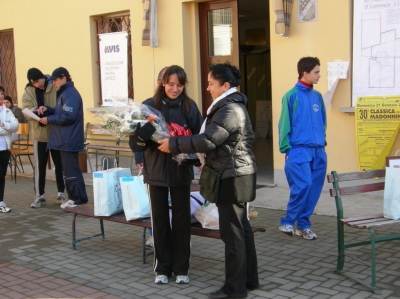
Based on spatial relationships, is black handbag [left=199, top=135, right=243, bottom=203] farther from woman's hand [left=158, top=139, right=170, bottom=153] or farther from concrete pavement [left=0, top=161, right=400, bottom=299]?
concrete pavement [left=0, top=161, right=400, bottom=299]

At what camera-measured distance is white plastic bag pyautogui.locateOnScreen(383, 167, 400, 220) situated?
454 cm

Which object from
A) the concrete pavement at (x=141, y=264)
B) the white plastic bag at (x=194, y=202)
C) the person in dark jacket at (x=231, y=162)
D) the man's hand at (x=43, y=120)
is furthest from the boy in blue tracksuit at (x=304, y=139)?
the man's hand at (x=43, y=120)

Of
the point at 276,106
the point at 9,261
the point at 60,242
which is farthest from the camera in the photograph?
the point at 276,106

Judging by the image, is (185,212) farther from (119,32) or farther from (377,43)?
(119,32)

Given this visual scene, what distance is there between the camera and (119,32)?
10.5 metres

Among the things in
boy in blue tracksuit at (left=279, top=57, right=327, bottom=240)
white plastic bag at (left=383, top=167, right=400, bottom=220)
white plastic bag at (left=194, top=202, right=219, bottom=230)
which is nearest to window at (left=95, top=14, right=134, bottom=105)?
boy in blue tracksuit at (left=279, top=57, right=327, bottom=240)

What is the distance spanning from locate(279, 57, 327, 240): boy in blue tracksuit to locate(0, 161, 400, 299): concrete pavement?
491 millimetres

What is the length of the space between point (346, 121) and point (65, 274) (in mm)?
4400

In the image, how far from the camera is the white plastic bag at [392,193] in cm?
454

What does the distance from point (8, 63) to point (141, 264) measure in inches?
365

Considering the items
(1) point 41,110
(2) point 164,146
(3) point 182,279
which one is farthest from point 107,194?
(1) point 41,110

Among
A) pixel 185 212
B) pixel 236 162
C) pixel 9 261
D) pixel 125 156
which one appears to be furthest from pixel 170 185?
pixel 125 156

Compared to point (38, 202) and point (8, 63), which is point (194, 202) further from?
point (8, 63)

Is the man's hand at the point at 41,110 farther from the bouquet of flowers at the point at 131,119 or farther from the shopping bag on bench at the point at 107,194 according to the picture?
the bouquet of flowers at the point at 131,119
